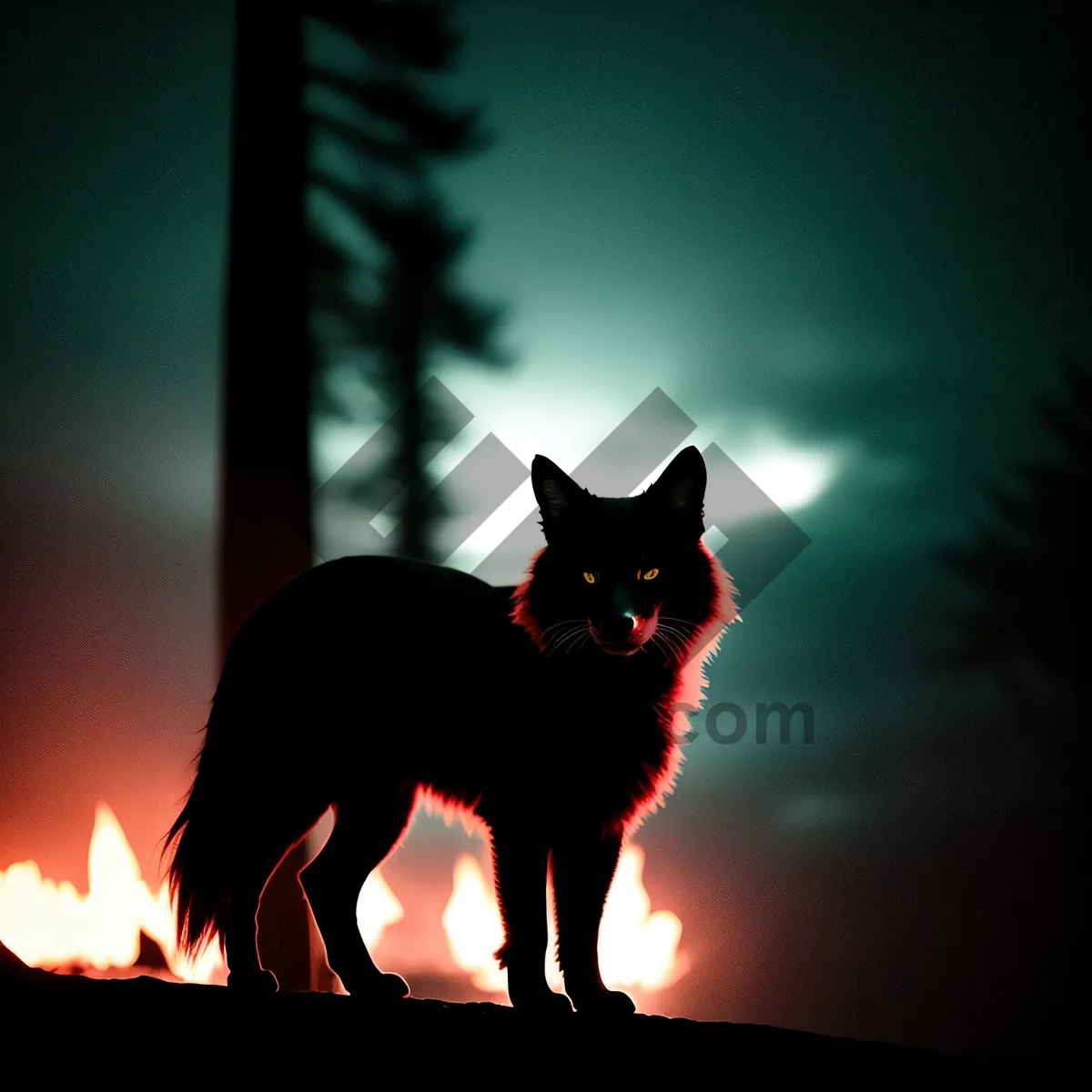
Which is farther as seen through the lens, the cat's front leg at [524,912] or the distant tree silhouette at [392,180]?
the distant tree silhouette at [392,180]

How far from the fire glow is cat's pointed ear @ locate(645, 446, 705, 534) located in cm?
89

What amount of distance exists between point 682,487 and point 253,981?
0.95 m

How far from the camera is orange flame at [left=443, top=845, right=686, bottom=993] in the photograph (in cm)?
181

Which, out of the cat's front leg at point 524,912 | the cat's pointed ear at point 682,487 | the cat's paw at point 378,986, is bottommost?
the cat's paw at point 378,986

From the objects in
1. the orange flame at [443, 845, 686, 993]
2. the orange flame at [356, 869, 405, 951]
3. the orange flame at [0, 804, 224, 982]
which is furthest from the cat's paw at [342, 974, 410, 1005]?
the orange flame at [0, 804, 224, 982]

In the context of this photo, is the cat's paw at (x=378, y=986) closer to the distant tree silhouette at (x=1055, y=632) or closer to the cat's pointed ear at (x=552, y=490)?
the cat's pointed ear at (x=552, y=490)

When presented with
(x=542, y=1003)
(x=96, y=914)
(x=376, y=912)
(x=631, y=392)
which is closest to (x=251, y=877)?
(x=542, y=1003)

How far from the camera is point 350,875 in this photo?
1398mm

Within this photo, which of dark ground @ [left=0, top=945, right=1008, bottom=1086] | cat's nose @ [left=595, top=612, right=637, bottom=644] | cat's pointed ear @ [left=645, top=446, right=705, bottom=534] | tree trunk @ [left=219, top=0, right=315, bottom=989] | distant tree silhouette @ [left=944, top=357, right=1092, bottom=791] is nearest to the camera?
dark ground @ [left=0, top=945, right=1008, bottom=1086]

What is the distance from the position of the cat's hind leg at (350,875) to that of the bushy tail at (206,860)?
0.13 metres

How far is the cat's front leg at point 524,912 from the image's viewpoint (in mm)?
1239

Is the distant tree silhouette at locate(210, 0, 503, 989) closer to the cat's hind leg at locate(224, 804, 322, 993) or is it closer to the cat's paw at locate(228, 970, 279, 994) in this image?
the cat's hind leg at locate(224, 804, 322, 993)

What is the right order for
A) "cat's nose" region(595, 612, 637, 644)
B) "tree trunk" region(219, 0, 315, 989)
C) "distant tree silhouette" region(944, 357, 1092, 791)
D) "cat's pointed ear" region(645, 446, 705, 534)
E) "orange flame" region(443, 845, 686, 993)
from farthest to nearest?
1. "tree trunk" region(219, 0, 315, 989)
2. "distant tree silhouette" region(944, 357, 1092, 791)
3. "orange flame" region(443, 845, 686, 993)
4. "cat's pointed ear" region(645, 446, 705, 534)
5. "cat's nose" region(595, 612, 637, 644)

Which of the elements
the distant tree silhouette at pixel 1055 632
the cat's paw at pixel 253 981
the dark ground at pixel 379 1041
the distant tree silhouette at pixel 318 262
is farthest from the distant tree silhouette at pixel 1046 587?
the cat's paw at pixel 253 981
